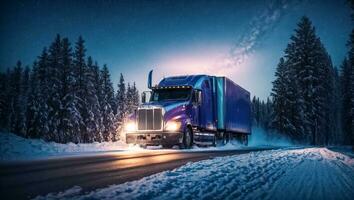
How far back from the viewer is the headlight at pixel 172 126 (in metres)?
19.5

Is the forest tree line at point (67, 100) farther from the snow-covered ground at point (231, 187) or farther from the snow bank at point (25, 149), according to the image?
the snow-covered ground at point (231, 187)

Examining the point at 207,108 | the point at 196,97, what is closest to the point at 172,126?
the point at 196,97

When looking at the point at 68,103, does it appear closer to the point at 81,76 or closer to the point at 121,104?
the point at 81,76

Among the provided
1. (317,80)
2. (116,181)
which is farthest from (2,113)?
(116,181)

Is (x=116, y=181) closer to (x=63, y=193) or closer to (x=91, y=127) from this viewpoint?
(x=63, y=193)

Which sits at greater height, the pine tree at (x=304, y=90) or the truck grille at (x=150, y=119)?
the pine tree at (x=304, y=90)

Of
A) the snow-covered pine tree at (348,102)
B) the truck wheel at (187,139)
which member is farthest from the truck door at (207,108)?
the snow-covered pine tree at (348,102)

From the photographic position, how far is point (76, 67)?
48.4m

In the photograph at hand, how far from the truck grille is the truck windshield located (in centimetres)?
136

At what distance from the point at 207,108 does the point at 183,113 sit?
3.18m

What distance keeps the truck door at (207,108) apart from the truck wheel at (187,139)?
138 centimetres

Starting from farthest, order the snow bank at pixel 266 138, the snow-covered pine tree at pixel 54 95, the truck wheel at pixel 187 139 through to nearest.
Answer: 1. the snow-covered pine tree at pixel 54 95
2. the snow bank at pixel 266 138
3. the truck wheel at pixel 187 139

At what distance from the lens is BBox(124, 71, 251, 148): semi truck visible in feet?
64.6

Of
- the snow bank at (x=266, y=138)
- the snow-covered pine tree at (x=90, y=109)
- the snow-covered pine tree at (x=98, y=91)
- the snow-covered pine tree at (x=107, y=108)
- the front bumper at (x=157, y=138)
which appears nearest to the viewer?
the front bumper at (x=157, y=138)
